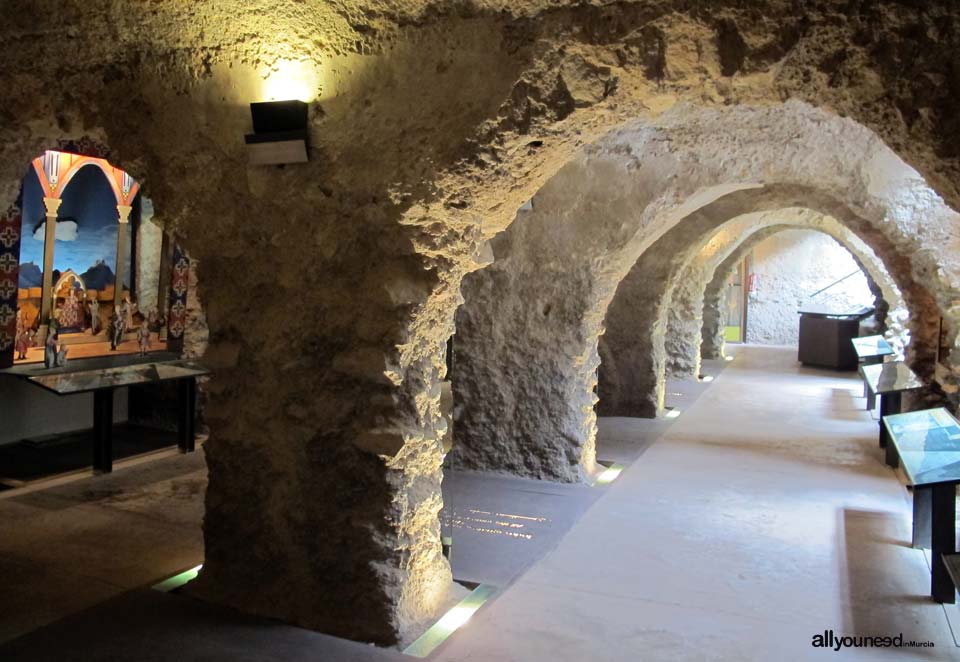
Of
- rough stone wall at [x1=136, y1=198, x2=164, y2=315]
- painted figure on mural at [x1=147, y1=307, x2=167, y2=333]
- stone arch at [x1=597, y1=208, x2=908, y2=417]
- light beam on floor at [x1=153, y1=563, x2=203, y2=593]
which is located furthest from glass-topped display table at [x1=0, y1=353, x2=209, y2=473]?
stone arch at [x1=597, y1=208, x2=908, y2=417]

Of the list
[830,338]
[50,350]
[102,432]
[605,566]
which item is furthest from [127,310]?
[830,338]

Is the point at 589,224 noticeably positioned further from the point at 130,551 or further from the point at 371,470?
the point at 130,551

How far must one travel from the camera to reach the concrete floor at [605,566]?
3.34 m

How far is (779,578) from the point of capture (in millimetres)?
4125

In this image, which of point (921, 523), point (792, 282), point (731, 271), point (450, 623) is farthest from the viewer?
point (792, 282)

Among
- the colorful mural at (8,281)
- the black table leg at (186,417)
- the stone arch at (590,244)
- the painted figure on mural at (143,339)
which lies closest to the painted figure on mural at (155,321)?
the painted figure on mural at (143,339)

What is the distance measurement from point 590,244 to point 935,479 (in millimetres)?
2745

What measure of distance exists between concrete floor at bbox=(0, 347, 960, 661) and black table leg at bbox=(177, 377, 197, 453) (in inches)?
7.9

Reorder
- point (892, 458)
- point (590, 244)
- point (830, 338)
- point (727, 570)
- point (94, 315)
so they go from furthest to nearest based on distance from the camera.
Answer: point (830, 338) < point (94, 315) < point (892, 458) < point (590, 244) < point (727, 570)

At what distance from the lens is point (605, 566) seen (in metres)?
4.22

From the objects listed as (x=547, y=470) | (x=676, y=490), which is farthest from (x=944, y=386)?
(x=547, y=470)

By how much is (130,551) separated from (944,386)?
6036mm

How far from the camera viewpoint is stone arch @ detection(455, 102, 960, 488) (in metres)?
5.63

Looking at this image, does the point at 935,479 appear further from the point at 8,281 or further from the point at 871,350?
the point at 8,281
